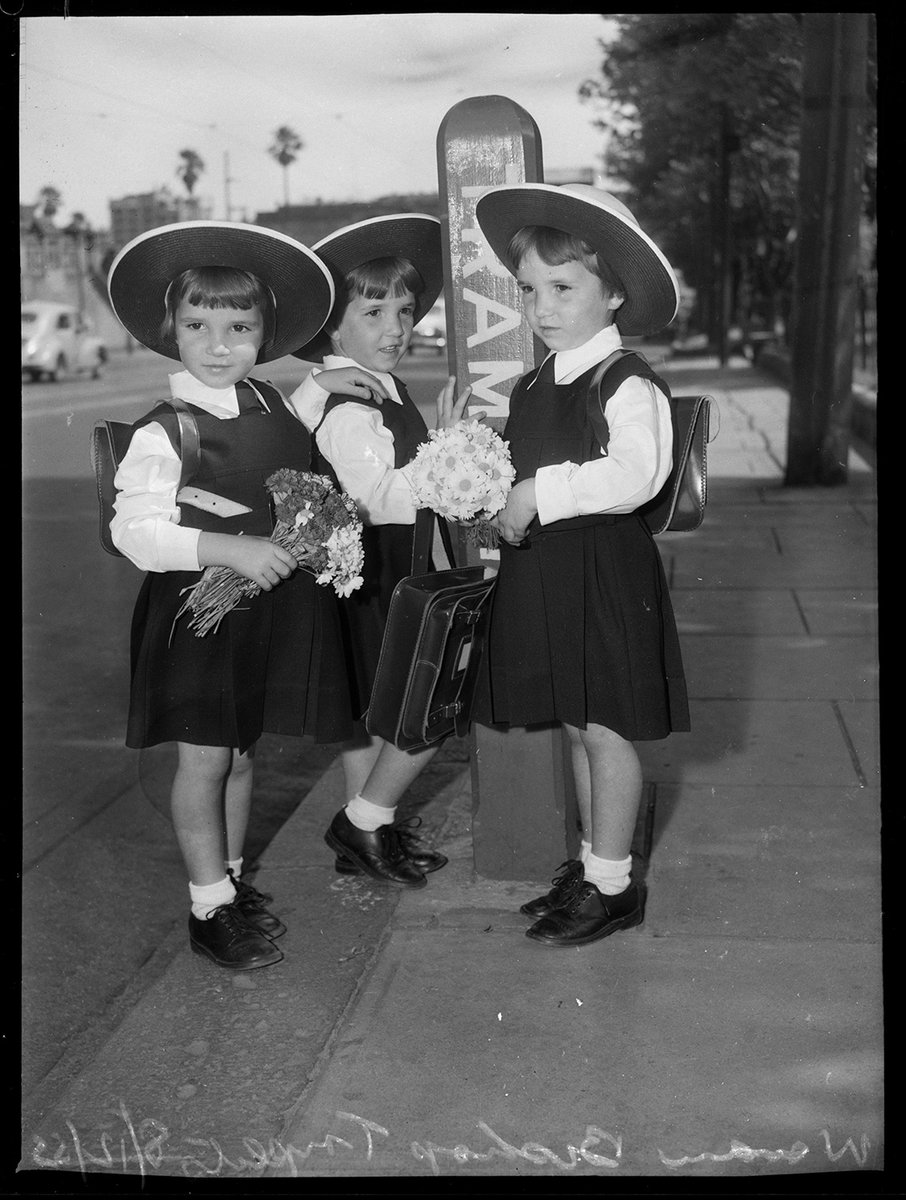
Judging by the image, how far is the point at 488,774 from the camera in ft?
11.9

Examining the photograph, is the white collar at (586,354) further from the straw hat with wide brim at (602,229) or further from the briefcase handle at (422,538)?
the briefcase handle at (422,538)

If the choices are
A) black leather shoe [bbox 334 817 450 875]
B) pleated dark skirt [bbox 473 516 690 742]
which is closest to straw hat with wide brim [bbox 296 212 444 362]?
pleated dark skirt [bbox 473 516 690 742]

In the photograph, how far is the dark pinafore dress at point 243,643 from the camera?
306 cm

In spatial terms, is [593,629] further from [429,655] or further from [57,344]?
[57,344]

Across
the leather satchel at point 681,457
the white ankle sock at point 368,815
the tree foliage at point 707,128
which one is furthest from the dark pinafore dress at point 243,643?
the tree foliage at point 707,128

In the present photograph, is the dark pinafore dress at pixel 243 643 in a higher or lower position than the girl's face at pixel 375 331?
lower

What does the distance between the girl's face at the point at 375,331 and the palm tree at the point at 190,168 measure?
2369 millimetres

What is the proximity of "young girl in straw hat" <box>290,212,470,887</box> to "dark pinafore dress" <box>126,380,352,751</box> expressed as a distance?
193 millimetres

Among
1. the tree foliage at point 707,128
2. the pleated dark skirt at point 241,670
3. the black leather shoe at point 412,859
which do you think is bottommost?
the black leather shoe at point 412,859

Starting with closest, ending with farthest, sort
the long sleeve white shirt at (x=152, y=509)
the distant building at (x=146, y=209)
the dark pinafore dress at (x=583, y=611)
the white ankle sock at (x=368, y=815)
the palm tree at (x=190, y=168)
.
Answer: the long sleeve white shirt at (x=152, y=509) < the dark pinafore dress at (x=583, y=611) < the white ankle sock at (x=368, y=815) < the distant building at (x=146, y=209) < the palm tree at (x=190, y=168)

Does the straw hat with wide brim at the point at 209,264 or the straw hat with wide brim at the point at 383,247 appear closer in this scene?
the straw hat with wide brim at the point at 209,264

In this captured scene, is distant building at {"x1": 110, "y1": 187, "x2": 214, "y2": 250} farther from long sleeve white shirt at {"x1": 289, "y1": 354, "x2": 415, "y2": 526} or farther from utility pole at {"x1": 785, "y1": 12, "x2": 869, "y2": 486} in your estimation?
utility pole at {"x1": 785, "y1": 12, "x2": 869, "y2": 486}

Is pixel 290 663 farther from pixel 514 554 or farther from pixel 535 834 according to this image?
pixel 535 834

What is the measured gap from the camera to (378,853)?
12.2 ft
